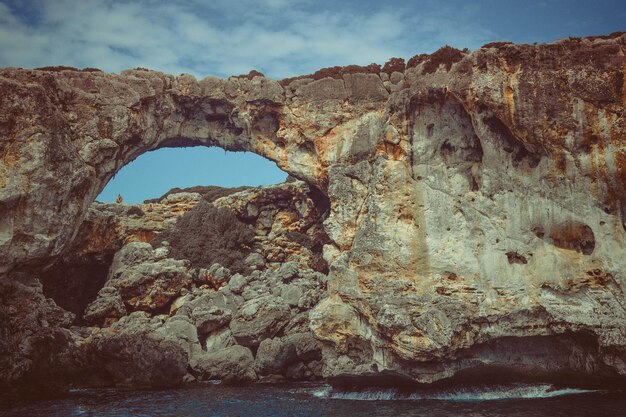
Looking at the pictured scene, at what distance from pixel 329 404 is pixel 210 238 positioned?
21.4 metres

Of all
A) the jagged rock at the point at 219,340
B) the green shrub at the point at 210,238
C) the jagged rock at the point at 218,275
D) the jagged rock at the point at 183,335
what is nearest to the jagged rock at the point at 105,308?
the jagged rock at the point at 183,335

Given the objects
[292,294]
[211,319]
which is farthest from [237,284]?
[211,319]

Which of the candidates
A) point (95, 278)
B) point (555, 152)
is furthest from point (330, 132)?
point (95, 278)

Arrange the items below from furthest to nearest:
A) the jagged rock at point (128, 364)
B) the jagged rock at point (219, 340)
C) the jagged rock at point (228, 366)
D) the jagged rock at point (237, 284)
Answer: the jagged rock at point (237, 284), the jagged rock at point (219, 340), the jagged rock at point (228, 366), the jagged rock at point (128, 364)

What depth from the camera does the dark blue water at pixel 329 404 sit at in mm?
15391

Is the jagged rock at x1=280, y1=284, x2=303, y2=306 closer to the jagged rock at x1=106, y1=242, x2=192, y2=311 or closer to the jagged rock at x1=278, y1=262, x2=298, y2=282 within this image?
the jagged rock at x1=278, y1=262, x2=298, y2=282

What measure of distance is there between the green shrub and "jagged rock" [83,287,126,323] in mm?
5495

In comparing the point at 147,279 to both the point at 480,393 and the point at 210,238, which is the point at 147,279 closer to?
the point at 210,238

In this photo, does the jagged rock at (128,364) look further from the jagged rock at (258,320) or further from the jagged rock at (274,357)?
the jagged rock at (258,320)

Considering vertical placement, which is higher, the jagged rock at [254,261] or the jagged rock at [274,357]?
the jagged rock at [254,261]

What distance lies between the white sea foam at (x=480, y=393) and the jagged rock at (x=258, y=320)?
761 cm

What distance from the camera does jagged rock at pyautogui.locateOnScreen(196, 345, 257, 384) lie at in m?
24.0

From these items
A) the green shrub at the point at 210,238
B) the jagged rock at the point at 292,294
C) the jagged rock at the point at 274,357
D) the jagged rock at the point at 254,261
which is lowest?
the jagged rock at the point at 274,357

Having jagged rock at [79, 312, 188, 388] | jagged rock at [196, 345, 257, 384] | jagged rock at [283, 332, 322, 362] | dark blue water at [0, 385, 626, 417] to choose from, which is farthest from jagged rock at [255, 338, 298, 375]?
jagged rock at [79, 312, 188, 388]
